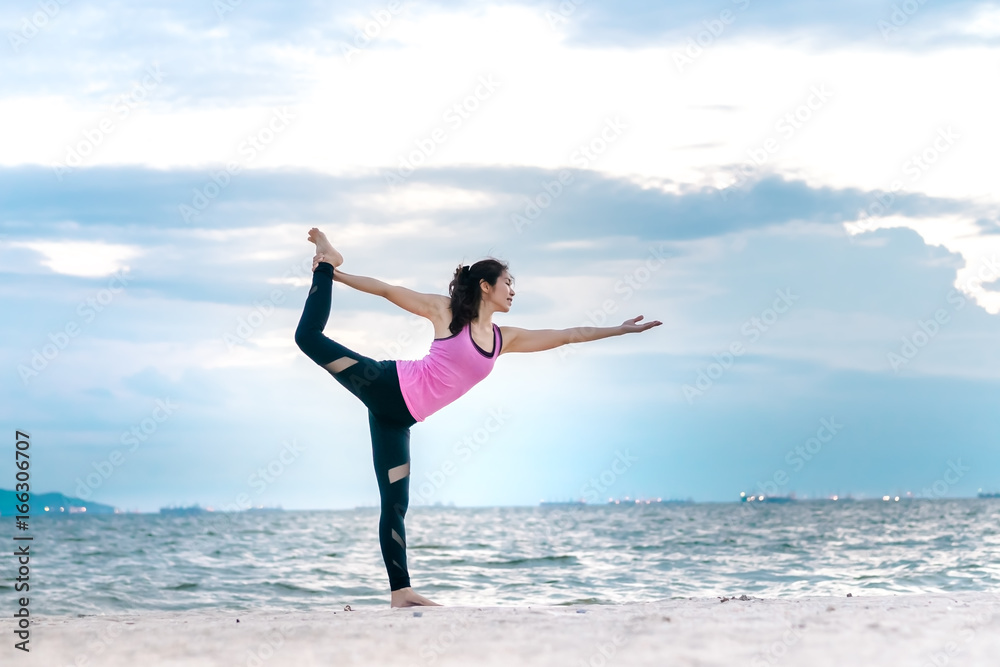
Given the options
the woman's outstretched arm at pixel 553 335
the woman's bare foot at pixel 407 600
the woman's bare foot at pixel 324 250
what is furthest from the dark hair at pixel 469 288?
the woman's bare foot at pixel 407 600

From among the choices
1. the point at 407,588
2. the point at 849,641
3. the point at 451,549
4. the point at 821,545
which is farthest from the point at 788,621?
the point at 821,545

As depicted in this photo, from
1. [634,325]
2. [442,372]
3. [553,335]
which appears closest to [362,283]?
[442,372]

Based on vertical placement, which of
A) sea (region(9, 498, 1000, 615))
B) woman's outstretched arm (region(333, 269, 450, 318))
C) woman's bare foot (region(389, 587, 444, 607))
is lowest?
sea (region(9, 498, 1000, 615))

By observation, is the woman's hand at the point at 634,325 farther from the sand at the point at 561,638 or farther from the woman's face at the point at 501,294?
the sand at the point at 561,638

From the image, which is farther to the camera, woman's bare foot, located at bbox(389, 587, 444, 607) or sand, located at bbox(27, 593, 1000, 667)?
woman's bare foot, located at bbox(389, 587, 444, 607)

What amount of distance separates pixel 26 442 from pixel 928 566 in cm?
1465

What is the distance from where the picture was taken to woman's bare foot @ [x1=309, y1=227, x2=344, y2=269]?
6.09m

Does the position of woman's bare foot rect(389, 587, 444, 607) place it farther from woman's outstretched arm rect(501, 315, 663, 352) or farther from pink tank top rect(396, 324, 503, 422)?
woman's outstretched arm rect(501, 315, 663, 352)

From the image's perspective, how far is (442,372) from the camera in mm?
5867

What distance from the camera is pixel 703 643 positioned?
12.9 ft

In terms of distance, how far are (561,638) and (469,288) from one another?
268 centimetres

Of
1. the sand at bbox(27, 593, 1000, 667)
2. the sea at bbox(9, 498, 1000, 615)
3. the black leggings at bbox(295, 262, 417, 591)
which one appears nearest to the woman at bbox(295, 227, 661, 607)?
the black leggings at bbox(295, 262, 417, 591)

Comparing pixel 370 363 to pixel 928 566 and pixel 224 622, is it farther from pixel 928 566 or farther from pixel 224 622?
pixel 928 566

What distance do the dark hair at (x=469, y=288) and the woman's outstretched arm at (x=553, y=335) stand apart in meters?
0.33
